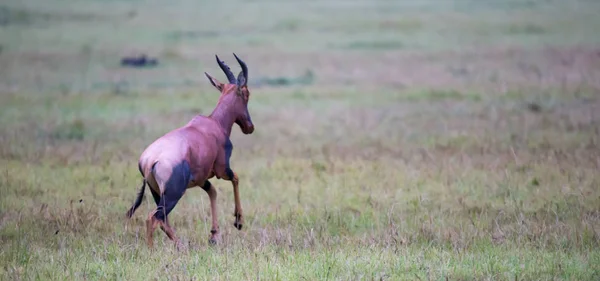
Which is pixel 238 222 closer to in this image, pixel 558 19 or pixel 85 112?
pixel 85 112

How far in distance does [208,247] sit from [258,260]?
81 centimetres

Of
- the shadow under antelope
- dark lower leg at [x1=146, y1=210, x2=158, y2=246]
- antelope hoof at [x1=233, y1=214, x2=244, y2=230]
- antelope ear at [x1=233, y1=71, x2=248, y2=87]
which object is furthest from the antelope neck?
dark lower leg at [x1=146, y1=210, x2=158, y2=246]

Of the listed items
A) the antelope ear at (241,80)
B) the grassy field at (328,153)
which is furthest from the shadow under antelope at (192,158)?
the grassy field at (328,153)

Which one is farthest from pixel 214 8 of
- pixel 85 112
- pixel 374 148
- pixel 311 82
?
pixel 374 148

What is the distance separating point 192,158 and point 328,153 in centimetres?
594

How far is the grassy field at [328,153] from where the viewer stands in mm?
7625

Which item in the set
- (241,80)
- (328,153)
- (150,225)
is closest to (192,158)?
(150,225)

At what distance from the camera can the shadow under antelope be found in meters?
7.93

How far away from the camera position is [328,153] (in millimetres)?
14070

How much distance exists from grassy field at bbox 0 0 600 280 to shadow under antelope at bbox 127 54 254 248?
1.00 feet

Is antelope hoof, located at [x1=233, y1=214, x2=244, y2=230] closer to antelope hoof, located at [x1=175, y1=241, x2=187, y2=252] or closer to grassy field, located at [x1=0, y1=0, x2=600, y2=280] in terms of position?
grassy field, located at [x1=0, y1=0, x2=600, y2=280]

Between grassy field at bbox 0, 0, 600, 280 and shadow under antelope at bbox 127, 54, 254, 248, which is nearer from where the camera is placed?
grassy field at bbox 0, 0, 600, 280

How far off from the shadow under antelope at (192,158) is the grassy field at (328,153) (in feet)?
1.00

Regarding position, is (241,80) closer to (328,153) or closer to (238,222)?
(238,222)
